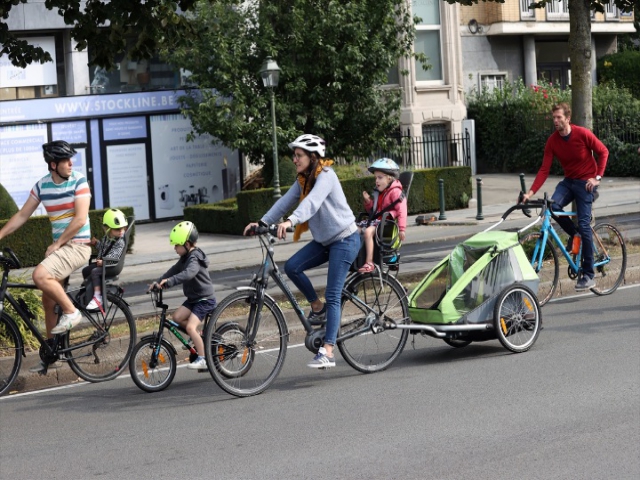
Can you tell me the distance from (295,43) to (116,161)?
5.61m

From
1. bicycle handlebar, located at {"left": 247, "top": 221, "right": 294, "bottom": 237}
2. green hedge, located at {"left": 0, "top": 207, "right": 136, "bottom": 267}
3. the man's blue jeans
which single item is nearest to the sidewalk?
green hedge, located at {"left": 0, "top": 207, "right": 136, "bottom": 267}

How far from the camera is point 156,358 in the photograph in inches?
309

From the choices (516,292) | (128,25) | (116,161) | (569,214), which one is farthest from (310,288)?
(116,161)

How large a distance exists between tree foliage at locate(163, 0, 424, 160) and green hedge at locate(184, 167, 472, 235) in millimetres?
1710

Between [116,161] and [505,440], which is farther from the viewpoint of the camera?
[116,161]

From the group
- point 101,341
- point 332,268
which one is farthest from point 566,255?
point 101,341

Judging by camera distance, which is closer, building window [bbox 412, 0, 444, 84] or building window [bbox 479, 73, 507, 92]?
building window [bbox 412, 0, 444, 84]

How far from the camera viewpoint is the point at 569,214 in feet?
34.1

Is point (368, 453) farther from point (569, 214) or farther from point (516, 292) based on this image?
point (569, 214)

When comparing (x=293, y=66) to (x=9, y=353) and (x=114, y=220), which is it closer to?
(x=114, y=220)

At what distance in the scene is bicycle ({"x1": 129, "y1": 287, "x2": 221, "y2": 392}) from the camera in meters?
Result: 7.79

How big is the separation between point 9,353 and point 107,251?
107 centimetres

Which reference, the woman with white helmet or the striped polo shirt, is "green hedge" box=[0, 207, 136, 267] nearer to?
the striped polo shirt

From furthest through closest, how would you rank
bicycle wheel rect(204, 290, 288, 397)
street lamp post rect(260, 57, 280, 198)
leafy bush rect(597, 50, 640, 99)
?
leafy bush rect(597, 50, 640, 99) < street lamp post rect(260, 57, 280, 198) < bicycle wheel rect(204, 290, 288, 397)
